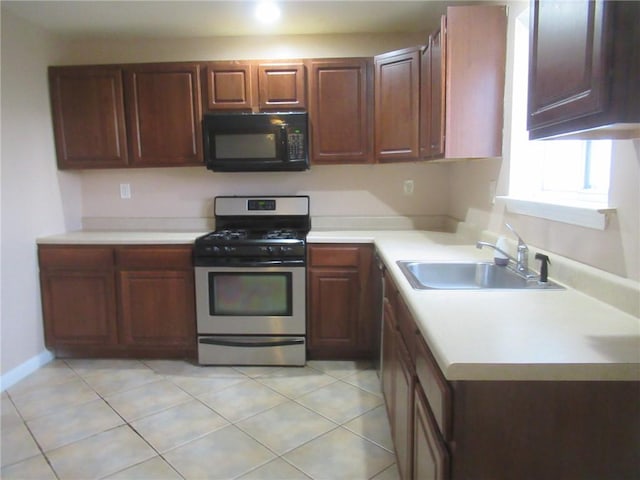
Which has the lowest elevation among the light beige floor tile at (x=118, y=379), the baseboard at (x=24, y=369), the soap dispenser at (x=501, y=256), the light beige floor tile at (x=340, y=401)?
the light beige floor tile at (x=340, y=401)

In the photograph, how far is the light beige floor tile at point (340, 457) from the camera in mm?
1940

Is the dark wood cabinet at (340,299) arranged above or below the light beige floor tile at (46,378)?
above

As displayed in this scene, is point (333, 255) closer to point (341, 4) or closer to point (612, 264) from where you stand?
point (341, 4)

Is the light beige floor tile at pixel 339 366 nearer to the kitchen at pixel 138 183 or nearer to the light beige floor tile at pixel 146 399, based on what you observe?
the light beige floor tile at pixel 146 399

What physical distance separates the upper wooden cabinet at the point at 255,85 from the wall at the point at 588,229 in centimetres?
133

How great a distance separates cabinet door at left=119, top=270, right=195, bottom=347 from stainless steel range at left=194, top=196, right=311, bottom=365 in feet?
0.37

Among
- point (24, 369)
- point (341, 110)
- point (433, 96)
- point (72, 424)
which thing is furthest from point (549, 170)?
point (24, 369)

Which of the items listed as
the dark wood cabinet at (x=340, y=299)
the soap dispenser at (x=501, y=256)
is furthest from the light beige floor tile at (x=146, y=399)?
the soap dispenser at (x=501, y=256)

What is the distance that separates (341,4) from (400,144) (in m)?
0.92

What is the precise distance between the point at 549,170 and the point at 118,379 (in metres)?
2.76

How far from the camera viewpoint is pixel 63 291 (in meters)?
3.09

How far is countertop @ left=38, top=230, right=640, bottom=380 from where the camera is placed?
0.99 m

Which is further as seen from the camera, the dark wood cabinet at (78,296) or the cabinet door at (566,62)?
the dark wood cabinet at (78,296)

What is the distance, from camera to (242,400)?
8.43 ft
